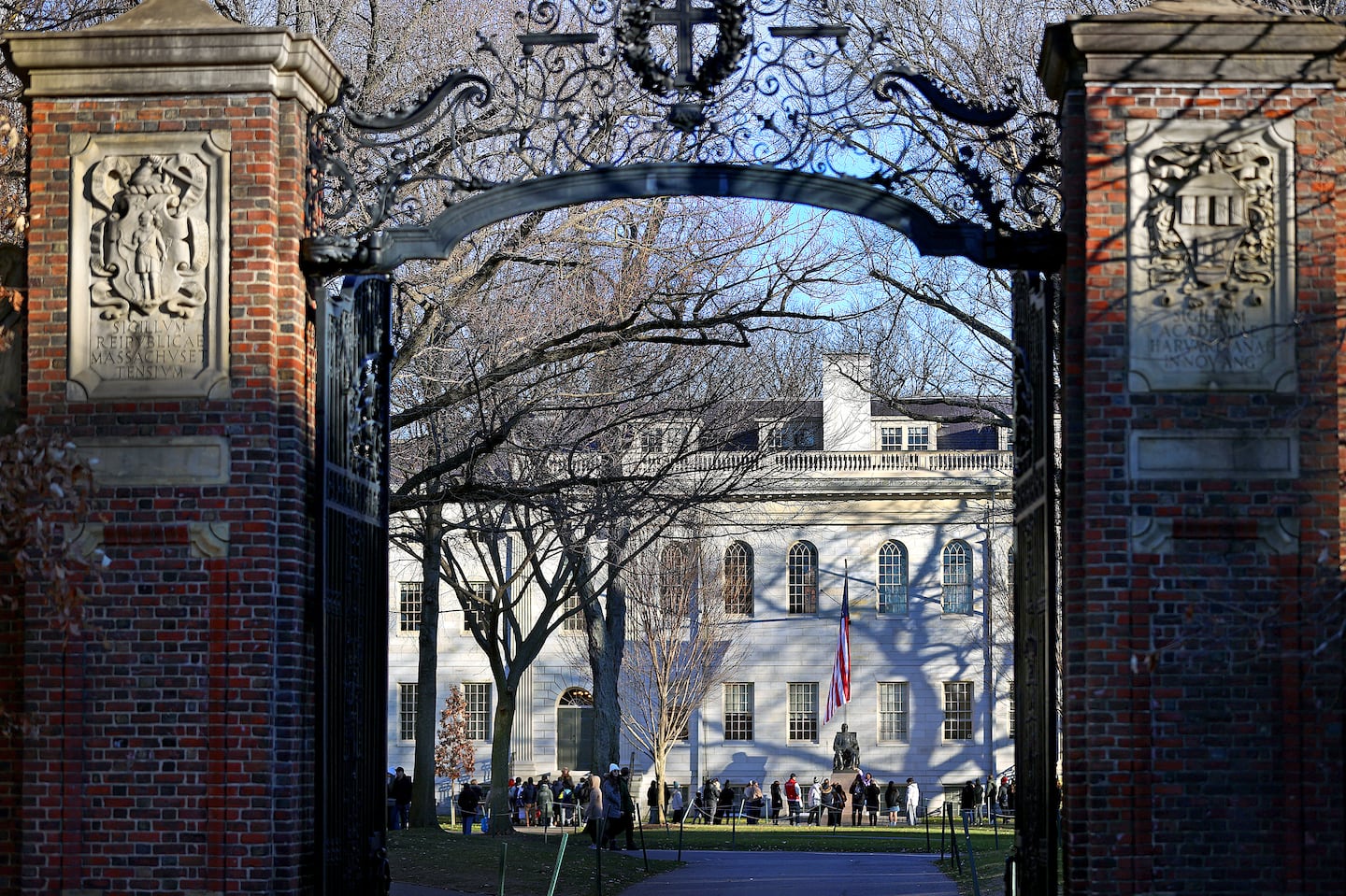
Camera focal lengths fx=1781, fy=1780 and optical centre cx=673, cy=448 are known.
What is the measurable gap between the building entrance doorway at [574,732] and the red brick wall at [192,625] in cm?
4466

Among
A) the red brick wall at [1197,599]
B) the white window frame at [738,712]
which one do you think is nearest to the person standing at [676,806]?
the white window frame at [738,712]

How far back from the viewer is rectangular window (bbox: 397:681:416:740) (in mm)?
55281

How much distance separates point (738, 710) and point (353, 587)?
42.8m

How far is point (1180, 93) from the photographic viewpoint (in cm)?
1031

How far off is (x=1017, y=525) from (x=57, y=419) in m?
6.21

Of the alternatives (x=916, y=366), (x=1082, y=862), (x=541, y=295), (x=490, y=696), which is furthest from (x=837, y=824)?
(x=1082, y=862)

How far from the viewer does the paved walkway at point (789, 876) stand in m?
19.6

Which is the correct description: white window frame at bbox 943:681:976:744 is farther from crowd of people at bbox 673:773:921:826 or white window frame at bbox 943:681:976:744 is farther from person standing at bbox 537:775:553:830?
person standing at bbox 537:775:553:830

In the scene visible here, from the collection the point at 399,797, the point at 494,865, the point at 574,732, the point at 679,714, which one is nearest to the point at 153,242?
the point at 494,865

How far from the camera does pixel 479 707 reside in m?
55.3

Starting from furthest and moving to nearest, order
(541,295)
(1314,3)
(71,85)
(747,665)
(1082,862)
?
(747,665)
(541,295)
(1314,3)
(71,85)
(1082,862)

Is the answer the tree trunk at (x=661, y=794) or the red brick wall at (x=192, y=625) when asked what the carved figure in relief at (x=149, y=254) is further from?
the tree trunk at (x=661, y=794)

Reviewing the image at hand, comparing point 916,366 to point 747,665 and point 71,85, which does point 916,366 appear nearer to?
point 71,85

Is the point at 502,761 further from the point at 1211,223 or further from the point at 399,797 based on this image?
the point at 1211,223
